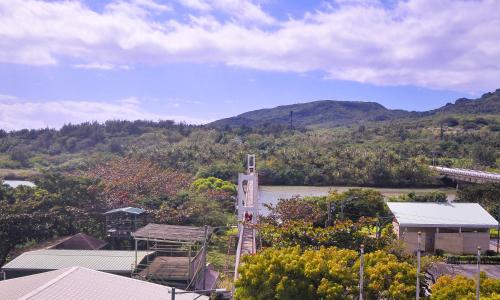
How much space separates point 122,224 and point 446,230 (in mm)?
16331

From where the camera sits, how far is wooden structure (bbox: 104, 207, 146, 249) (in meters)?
26.1

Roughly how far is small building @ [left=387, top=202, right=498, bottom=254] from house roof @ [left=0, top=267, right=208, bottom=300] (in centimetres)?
1442

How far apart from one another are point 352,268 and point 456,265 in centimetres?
1222

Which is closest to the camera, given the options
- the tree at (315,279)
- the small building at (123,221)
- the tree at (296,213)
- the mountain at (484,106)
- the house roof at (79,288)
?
the house roof at (79,288)

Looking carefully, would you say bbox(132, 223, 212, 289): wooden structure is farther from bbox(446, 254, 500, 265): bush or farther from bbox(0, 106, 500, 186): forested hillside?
bbox(0, 106, 500, 186): forested hillside

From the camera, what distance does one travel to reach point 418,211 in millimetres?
28000

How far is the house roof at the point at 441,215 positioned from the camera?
26.5 metres

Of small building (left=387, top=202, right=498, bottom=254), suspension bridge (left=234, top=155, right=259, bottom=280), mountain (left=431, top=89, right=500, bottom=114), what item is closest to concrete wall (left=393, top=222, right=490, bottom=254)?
small building (left=387, top=202, right=498, bottom=254)

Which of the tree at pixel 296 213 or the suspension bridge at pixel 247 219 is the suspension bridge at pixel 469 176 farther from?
the tree at pixel 296 213

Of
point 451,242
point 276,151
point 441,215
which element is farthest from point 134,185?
point 276,151

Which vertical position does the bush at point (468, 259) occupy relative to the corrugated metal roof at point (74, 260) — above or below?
below

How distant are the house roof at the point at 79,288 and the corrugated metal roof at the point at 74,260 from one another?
4.71 metres

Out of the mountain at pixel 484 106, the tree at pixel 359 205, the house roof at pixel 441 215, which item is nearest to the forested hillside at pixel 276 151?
the tree at pixel 359 205

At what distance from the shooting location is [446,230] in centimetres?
2711
